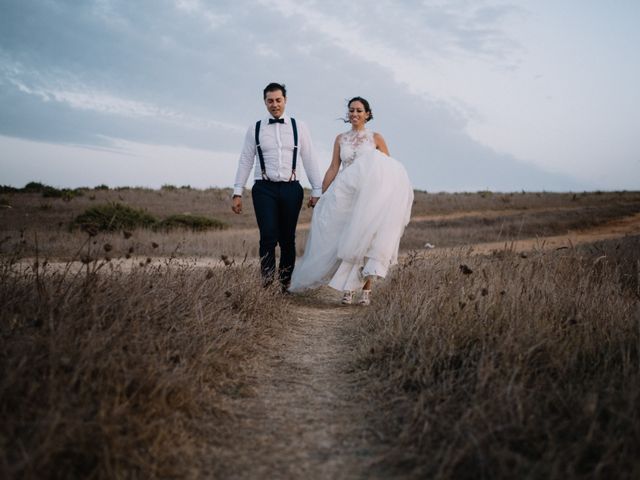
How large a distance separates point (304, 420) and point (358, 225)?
11.7ft

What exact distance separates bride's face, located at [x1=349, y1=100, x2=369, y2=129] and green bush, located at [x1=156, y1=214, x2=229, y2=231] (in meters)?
14.1

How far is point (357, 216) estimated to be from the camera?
6.15m

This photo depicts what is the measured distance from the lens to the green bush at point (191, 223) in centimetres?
1998

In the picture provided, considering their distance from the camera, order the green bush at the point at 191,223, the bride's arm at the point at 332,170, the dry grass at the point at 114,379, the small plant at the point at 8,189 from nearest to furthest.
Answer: the dry grass at the point at 114,379
the bride's arm at the point at 332,170
the green bush at the point at 191,223
the small plant at the point at 8,189

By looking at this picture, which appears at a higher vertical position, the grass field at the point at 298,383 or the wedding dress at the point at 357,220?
the wedding dress at the point at 357,220

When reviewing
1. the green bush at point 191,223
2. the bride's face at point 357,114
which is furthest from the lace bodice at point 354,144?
the green bush at point 191,223

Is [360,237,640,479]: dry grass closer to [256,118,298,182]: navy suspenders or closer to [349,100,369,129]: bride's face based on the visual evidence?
[256,118,298,182]: navy suspenders

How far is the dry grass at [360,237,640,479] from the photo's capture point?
6.97 ft

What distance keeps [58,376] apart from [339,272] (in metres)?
4.27

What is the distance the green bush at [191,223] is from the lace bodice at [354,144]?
45.9ft

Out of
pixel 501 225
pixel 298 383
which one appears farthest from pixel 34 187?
pixel 298 383

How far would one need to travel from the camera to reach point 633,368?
9.30 ft

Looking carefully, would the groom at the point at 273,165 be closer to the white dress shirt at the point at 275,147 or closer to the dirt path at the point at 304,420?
the white dress shirt at the point at 275,147

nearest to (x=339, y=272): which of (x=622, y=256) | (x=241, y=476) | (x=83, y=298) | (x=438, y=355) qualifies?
(x=438, y=355)
